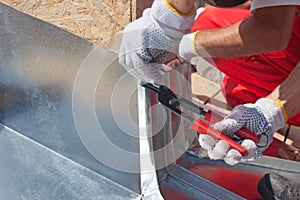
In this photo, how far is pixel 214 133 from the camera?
112 cm

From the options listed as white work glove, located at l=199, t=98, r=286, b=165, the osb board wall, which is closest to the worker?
white work glove, located at l=199, t=98, r=286, b=165

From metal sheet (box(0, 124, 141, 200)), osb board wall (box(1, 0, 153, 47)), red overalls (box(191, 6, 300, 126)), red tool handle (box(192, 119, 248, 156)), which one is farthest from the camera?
osb board wall (box(1, 0, 153, 47))

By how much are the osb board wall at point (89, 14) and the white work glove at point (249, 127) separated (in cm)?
66

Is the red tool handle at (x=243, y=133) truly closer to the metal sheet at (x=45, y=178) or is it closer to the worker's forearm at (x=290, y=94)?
the worker's forearm at (x=290, y=94)

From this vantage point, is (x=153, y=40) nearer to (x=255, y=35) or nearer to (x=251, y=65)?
(x=255, y=35)

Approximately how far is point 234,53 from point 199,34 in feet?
0.40

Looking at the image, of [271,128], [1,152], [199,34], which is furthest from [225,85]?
[1,152]

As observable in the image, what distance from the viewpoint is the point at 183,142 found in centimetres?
134

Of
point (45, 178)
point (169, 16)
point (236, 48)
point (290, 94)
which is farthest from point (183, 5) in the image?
point (45, 178)

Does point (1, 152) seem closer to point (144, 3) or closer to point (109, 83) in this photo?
point (109, 83)

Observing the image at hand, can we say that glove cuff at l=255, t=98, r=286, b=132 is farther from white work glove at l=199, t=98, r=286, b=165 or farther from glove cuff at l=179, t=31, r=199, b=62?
glove cuff at l=179, t=31, r=199, b=62

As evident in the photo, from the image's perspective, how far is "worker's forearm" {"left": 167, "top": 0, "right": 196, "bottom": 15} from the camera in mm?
1314

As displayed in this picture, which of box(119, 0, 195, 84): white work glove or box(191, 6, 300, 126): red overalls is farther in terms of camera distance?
box(191, 6, 300, 126): red overalls

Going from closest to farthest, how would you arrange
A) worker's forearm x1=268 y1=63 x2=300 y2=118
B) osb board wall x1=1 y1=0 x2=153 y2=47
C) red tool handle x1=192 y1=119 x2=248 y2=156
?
red tool handle x1=192 y1=119 x2=248 y2=156 → worker's forearm x1=268 y1=63 x2=300 y2=118 → osb board wall x1=1 y1=0 x2=153 y2=47
